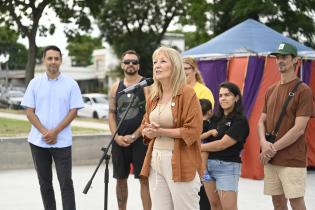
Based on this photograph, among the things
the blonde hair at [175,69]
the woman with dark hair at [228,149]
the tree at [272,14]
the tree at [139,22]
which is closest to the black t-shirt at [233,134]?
the woman with dark hair at [228,149]

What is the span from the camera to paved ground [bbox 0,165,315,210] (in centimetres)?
717

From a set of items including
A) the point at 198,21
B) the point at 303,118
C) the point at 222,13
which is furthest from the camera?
the point at 198,21

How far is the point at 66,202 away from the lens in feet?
18.4

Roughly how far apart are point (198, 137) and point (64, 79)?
7.25 ft

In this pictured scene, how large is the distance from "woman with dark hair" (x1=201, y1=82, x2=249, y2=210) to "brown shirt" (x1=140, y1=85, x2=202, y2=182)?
3.55ft

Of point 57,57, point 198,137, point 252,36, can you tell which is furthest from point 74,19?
point 198,137

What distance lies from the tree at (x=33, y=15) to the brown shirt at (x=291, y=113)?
1839 cm

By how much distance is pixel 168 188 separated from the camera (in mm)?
4059

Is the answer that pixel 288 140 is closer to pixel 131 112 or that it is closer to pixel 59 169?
pixel 131 112

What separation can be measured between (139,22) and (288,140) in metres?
29.4

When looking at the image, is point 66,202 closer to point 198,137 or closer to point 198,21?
point 198,137

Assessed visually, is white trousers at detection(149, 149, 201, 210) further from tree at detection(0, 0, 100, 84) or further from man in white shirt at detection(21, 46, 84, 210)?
tree at detection(0, 0, 100, 84)

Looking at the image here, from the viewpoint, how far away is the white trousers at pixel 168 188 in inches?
156

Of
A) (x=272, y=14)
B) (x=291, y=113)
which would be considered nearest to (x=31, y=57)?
(x=272, y=14)
